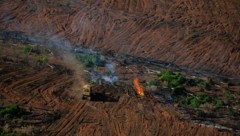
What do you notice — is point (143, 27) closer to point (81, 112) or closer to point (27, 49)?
point (27, 49)

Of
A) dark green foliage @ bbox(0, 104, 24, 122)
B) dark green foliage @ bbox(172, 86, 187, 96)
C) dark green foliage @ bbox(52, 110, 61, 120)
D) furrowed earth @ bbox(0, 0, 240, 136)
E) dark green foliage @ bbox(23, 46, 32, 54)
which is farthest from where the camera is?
dark green foliage @ bbox(23, 46, 32, 54)

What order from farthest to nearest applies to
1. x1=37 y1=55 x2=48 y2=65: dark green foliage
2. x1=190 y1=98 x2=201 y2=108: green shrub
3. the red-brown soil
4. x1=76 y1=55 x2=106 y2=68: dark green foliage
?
the red-brown soil < x1=76 y1=55 x2=106 y2=68: dark green foliage < x1=37 y1=55 x2=48 y2=65: dark green foliage < x1=190 y1=98 x2=201 y2=108: green shrub

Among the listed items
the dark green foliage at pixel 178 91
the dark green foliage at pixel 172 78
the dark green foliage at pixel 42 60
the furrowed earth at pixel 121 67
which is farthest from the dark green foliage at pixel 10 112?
the dark green foliage at pixel 172 78

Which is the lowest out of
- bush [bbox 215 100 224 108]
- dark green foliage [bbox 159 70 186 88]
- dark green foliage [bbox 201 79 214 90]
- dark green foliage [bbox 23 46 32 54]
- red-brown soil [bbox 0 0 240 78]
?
bush [bbox 215 100 224 108]

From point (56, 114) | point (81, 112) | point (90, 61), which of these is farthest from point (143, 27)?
point (56, 114)

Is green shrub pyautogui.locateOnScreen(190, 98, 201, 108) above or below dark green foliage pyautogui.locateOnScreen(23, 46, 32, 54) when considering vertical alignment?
below

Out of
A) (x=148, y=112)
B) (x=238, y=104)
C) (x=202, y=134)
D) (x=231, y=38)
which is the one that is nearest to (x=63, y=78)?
(x=148, y=112)

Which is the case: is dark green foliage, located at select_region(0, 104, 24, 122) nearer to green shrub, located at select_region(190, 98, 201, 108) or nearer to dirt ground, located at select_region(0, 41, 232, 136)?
dirt ground, located at select_region(0, 41, 232, 136)

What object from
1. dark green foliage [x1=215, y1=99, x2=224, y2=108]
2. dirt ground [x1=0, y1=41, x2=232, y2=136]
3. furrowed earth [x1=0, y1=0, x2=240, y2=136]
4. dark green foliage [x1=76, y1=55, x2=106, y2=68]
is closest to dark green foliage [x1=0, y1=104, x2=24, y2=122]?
furrowed earth [x1=0, y1=0, x2=240, y2=136]
